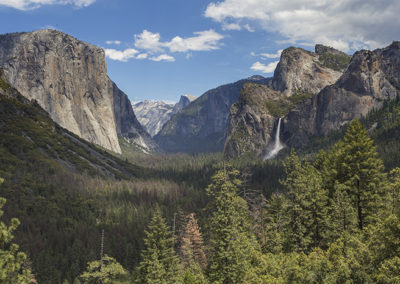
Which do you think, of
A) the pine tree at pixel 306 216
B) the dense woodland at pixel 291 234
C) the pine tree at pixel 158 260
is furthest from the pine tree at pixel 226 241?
the pine tree at pixel 158 260

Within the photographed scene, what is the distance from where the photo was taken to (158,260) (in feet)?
124

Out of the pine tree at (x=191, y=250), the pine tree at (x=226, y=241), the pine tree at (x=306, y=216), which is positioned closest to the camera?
the pine tree at (x=226, y=241)

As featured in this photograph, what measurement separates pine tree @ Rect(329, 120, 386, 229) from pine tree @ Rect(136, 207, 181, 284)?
70.2ft

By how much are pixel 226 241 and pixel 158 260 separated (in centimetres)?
1238

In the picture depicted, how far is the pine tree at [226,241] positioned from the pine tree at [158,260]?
29.3 feet

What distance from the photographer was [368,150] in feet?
117

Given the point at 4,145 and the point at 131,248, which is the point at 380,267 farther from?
the point at 4,145

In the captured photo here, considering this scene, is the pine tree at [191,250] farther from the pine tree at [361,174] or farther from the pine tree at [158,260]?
the pine tree at [361,174]

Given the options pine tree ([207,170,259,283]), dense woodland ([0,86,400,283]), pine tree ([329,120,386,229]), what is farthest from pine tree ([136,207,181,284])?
pine tree ([329,120,386,229])

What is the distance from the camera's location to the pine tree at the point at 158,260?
3647cm

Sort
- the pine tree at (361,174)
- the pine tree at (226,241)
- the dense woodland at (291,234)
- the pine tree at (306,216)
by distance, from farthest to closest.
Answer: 1. the pine tree at (361,174)
2. the pine tree at (306,216)
3. the pine tree at (226,241)
4. the dense woodland at (291,234)

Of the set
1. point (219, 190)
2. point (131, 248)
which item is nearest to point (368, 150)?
point (219, 190)

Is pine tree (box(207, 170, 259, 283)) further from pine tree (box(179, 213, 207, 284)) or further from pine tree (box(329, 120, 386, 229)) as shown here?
pine tree (box(329, 120, 386, 229))

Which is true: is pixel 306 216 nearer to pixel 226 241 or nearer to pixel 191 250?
pixel 226 241
